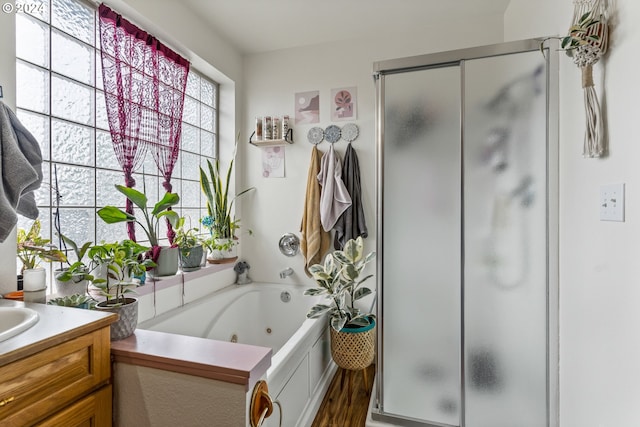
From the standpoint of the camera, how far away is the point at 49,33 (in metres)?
1.53

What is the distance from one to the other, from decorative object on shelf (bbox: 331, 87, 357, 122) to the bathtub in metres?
1.52

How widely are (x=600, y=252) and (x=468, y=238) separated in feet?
1.63

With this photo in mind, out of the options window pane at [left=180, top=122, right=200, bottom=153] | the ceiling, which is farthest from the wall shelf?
the ceiling

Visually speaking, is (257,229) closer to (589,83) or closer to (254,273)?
(254,273)

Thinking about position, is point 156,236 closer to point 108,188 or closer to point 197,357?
point 108,188

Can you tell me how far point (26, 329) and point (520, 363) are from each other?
6.33 feet

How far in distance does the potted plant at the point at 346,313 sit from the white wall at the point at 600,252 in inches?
38.6

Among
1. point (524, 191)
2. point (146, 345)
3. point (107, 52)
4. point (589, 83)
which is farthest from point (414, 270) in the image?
point (107, 52)

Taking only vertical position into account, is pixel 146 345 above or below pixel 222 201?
below

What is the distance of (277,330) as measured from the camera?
8.52ft

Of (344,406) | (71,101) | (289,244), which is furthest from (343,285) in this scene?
(71,101)

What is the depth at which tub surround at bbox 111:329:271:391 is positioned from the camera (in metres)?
0.89

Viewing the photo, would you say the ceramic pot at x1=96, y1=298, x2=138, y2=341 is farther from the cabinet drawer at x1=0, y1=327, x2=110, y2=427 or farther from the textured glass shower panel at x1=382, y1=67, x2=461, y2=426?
the textured glass shower panel at x1=382, y1=67, x2=461, y2=426

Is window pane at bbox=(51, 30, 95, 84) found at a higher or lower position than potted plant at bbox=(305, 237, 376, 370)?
higher
